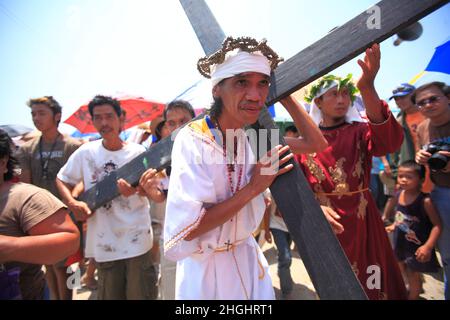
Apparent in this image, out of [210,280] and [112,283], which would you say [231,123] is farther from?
[112,283]

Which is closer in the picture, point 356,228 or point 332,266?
point 332,266

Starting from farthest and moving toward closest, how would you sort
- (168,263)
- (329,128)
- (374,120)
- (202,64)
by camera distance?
(168,263) < (329,128) < (374,120) < (202,64)

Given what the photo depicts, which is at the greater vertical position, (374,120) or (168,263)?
(374,120)

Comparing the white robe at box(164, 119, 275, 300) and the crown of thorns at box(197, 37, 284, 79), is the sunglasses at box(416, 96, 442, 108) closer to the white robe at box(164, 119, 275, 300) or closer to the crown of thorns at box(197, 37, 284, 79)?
the crown of thorns at box(197, 37, 284, 79)

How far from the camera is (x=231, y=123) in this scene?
4.81 ft

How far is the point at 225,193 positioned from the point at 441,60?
2301 millimetres

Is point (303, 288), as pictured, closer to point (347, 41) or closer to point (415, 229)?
point (415, 229)

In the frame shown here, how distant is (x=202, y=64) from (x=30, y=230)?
52.0 inches

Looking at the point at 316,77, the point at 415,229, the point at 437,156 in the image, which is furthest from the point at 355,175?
the point at 415,229

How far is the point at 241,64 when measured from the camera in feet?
4.17

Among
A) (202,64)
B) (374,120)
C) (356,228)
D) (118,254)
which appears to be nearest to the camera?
(202,64)

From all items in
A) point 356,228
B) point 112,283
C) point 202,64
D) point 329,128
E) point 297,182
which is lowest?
point 112,283

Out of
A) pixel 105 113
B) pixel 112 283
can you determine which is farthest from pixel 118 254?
pixel 105 113

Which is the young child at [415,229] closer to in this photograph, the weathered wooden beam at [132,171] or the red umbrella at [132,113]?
the weathered wooden beam at [132,171]
